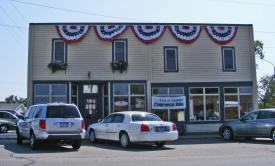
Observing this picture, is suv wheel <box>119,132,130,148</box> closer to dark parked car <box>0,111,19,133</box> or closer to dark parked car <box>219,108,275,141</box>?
dark parked car <box>219,108,275,141</box>

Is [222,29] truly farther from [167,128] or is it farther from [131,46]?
[167,128]

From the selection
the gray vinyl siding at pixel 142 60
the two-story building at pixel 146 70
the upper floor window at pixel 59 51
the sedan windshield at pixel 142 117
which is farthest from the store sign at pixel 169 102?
the sedan windshield at pixel 142 117

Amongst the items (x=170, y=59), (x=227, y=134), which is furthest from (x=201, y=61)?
(x=227, y=134)

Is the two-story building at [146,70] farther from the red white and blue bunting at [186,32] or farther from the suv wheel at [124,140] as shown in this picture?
the suv wheel at [124,140]

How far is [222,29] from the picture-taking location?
22.6 m

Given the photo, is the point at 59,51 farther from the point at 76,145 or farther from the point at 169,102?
the point at 76,145

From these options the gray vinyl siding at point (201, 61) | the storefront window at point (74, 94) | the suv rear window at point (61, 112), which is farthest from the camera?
the gray vinyl siding at point (201, 61)

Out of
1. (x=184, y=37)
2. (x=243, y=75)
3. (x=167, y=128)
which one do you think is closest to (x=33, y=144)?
(x=167, y=128)

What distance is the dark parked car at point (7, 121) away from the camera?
22812mm

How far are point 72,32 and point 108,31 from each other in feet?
7.61

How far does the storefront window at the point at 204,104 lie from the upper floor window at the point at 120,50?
5020mm

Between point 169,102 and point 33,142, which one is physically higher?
point 169,102

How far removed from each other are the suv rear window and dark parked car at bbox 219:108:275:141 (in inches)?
324

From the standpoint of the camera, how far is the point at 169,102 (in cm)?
2148
